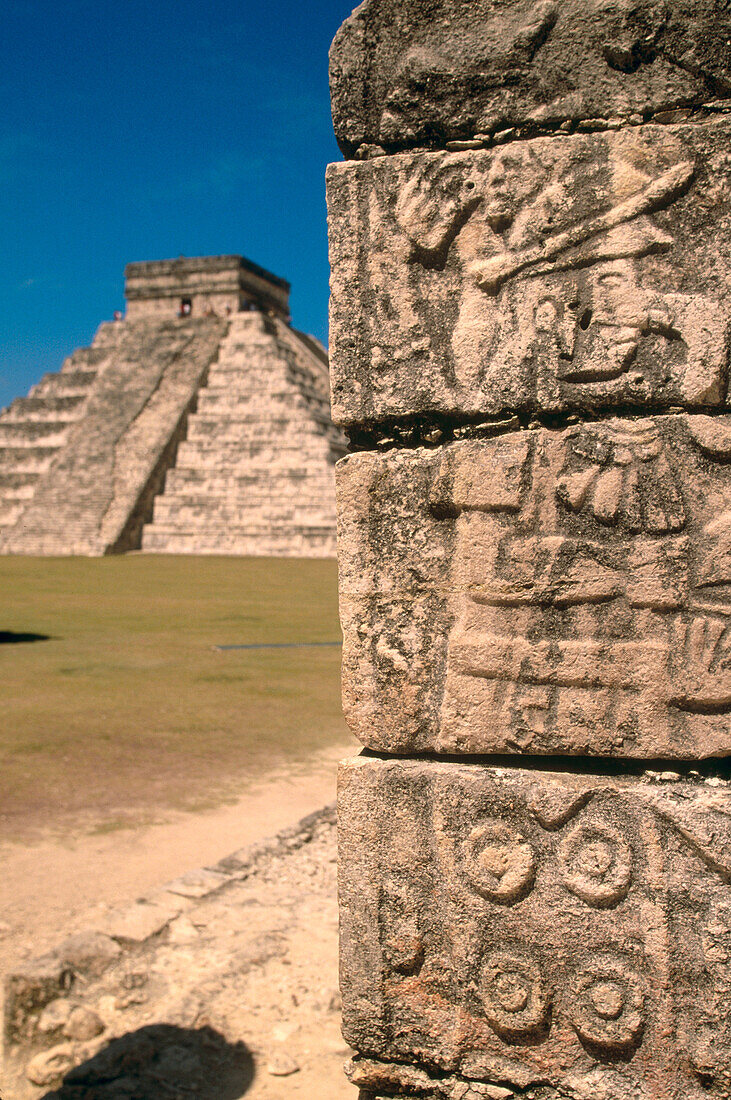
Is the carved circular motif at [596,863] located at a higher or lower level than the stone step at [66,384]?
lower

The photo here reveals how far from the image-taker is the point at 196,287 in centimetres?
3356

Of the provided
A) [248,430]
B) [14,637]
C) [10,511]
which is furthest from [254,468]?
[14,637]

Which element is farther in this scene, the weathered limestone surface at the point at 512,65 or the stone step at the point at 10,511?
the stone step at the point at 10,511

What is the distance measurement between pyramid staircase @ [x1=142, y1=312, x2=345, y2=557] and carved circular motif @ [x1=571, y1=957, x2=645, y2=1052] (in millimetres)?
20560

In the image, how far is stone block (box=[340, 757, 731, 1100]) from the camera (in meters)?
1.69

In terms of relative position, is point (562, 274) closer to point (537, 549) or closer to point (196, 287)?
point (537, 549)

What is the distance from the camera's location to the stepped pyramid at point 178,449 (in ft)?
77.5

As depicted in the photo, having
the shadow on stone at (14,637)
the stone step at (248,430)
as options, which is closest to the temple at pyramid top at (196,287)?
the stone step at (248,430)

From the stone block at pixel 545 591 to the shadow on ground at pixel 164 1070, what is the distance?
4.54ft

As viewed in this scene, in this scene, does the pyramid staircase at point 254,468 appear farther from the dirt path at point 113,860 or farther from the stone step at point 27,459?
the dirt path at point 113,860

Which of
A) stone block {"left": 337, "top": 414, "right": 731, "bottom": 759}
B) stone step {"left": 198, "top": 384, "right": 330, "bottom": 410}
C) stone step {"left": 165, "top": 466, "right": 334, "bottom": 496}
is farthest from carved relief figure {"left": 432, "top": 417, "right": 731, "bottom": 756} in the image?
stone step {"left": 198, "top": 384, "right": 330, "bottom": 410}

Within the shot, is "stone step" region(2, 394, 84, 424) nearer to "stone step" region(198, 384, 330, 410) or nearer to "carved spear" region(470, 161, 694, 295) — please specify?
"stone step" region(198, 384, 330, 410)

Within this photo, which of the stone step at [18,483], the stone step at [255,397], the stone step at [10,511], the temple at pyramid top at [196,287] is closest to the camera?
the stone step at [10,511]

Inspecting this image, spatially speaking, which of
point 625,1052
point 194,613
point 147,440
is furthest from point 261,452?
point 625,1052
